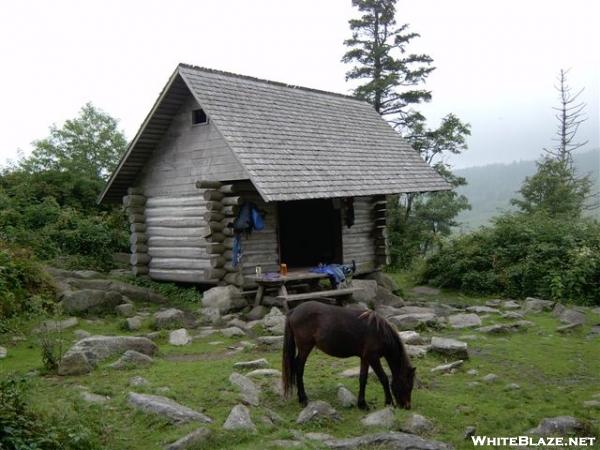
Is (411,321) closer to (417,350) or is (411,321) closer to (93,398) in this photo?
(417,350)

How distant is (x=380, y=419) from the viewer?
6469 mm

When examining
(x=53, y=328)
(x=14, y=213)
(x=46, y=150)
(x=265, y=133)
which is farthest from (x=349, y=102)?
(x=46, y=150)

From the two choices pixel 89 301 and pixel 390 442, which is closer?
pixel 390 442

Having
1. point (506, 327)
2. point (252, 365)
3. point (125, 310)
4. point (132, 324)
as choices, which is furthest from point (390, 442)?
point (125, 310)

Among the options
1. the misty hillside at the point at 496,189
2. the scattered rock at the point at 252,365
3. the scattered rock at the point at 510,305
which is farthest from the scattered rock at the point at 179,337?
the misty hillside at the point at 496,189

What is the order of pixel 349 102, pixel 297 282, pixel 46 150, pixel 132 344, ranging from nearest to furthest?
pixel 132 344, pixel 297 282, pixel 349 102, pixel 46 150

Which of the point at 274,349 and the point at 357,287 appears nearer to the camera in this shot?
the point at 274,349

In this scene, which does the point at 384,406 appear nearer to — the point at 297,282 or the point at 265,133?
the point at 297,282

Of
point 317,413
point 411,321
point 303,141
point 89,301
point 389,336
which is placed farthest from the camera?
point 303,141

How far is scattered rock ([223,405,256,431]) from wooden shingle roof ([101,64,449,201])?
655 centimetres

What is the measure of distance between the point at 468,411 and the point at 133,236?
12.1 metres

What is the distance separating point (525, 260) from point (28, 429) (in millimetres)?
15048

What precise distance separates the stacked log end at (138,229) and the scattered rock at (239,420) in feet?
36.0

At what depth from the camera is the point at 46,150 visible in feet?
101
